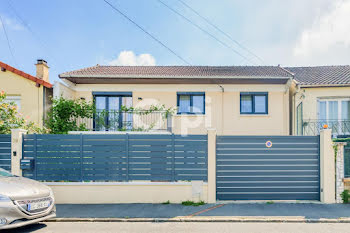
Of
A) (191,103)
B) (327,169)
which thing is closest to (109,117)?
(191,103)

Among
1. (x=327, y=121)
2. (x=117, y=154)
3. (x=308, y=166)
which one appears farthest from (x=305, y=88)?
(x=117, y=154)

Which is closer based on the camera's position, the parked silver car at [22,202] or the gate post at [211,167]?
the parked silver car at [22,202]

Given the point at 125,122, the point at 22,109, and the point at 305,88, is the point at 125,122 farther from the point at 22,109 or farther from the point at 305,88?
the point at 305,88

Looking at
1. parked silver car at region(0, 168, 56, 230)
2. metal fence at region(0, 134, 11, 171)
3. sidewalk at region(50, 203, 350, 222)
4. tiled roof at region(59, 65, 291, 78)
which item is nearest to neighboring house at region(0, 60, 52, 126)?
tiled roof at region(59, 65, 291, 78)

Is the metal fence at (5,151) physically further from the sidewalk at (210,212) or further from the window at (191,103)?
the window at (191,103)

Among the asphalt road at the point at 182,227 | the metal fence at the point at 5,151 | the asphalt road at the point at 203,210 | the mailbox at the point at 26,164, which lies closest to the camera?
the asphalt road at the point at 182,227

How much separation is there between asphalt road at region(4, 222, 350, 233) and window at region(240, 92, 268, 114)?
7651 mm

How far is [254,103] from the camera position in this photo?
13.8 metres

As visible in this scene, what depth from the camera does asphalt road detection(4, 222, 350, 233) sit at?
618cm

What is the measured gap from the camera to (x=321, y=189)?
27.6 feet

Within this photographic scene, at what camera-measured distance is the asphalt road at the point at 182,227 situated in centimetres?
618

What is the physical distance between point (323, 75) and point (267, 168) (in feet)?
30.9

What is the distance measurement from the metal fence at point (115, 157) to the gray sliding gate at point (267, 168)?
80 centimetres

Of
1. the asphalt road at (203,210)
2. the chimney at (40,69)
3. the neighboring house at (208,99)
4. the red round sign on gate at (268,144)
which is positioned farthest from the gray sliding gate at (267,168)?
the chimney at (40,69)
